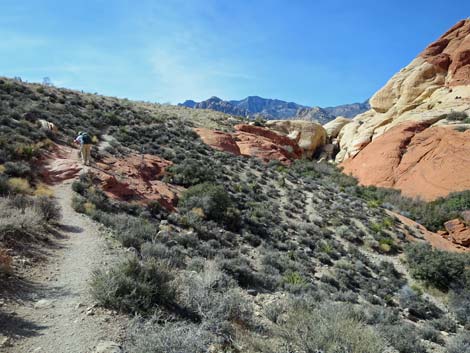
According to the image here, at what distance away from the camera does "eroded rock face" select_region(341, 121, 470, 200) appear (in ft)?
75.4

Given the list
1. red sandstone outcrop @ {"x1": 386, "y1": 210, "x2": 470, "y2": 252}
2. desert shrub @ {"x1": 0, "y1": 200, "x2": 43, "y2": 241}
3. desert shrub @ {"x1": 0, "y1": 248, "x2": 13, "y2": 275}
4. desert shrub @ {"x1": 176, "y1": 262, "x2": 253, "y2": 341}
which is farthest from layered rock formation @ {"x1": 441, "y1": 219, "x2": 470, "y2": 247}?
desert shrub @ {"x1": 0, "y1": 248, "x2": 13, "y2": 275}

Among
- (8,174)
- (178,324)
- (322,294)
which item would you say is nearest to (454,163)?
(322,294)

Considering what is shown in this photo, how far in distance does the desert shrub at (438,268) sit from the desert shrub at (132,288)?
487 inches

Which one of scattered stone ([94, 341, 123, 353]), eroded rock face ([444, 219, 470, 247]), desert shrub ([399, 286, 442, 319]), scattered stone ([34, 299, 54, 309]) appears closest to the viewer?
scattered stone ([94, 341, 123, 353])

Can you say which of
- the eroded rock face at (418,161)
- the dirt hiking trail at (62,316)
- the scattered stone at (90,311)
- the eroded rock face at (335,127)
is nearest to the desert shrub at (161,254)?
the dirt hiking trail at (62,316)

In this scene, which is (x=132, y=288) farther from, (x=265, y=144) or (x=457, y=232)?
(x=265, y=144)

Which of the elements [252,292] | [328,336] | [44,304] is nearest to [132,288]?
[44,304]

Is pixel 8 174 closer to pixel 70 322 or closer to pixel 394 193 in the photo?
pixel 70 322

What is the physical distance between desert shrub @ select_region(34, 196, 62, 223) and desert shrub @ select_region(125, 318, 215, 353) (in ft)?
16.8

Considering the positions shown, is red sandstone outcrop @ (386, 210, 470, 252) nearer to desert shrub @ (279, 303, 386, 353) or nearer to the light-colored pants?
desert shrub @ (279, 303, 386, 353)

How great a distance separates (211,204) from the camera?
13320 mm

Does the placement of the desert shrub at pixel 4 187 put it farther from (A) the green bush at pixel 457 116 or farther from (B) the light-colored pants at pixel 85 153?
(A) the green bush at pixel 457 116

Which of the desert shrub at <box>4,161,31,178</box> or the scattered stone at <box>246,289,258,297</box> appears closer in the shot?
the scattered stone at <box>246,289,258,297</box>

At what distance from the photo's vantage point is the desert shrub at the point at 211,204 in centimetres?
1320
